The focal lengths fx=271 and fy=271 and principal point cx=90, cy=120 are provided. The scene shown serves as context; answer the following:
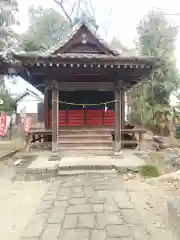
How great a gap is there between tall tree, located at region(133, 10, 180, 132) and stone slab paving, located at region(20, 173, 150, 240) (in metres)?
15.4

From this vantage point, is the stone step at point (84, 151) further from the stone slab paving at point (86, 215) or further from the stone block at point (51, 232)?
the stone block at point (51, 232)

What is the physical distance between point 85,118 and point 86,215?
7866 mm

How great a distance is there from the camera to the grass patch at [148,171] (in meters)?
7.67

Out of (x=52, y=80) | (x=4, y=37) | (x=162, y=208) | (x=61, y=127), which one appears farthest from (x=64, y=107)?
(x=4, y=37)

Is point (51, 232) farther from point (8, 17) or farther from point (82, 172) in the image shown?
point (8, 17)

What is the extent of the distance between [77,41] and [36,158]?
5.05m

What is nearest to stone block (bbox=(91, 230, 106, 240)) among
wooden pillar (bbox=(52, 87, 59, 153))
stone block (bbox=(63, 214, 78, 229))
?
stone block (bbox=(63, 214, 78, 229))

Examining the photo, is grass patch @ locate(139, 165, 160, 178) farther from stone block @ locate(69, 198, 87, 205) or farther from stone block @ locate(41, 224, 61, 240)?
stone block @ locate(41, 224, 61, 240)

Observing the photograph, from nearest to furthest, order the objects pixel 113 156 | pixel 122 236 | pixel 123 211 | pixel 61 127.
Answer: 1. pixel 122 236
2. pixel 123 211
3. pixel 113 156
4. pixel 61 127

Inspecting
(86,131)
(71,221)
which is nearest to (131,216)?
(71,221)

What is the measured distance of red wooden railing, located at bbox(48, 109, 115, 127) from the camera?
12.2 meters

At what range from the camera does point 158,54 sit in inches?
842

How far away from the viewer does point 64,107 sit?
12359mm

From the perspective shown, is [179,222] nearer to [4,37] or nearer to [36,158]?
[36,158]
